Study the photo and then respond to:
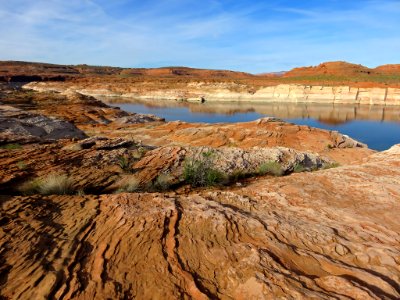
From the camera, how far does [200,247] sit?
4180 mm

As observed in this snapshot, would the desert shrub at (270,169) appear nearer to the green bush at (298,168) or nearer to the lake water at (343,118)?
the green bush at (298,168)

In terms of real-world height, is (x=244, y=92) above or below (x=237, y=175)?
below

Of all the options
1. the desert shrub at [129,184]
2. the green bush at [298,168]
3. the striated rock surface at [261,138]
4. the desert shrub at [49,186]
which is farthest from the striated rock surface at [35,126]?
the green bush at [298,168]

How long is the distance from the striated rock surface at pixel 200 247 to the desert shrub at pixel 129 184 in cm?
101

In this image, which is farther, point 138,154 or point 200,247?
point 138,154

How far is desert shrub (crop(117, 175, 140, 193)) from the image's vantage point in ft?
21.7

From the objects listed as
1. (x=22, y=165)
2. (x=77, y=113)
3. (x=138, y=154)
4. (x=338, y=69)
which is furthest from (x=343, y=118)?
(x=338, y=69)

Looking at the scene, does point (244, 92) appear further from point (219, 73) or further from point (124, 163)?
point (219, 73)

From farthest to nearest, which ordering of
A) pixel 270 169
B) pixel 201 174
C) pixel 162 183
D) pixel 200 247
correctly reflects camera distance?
pixel 270 169 < pixel 201 174 < pixel 162 183 < pixel 200 247

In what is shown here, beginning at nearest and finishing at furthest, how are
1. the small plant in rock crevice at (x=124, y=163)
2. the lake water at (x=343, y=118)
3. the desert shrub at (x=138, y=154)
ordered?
the small plant in rock crevice at (x=124, y=163) → the desert shrub at (x=138, y=154) → the lake water at (x=343, y=118)

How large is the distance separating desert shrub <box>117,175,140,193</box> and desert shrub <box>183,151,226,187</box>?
4.05 ft

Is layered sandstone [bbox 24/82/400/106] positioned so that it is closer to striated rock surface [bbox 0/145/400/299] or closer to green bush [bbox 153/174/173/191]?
green bush [bbox 153/174/173/191]

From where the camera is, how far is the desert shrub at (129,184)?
21.7 ft

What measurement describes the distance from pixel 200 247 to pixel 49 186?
3.31 m
